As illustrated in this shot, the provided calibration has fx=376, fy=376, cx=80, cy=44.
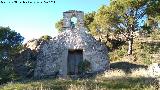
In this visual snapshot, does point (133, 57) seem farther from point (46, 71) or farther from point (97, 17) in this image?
point (46, 71)

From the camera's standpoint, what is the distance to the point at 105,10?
39656mm

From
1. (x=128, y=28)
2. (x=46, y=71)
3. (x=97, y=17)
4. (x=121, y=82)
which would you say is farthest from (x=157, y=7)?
(x=121, y=82)

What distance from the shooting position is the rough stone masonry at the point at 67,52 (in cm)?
2941

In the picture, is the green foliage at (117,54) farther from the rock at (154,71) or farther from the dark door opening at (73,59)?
the rock at (154,71)

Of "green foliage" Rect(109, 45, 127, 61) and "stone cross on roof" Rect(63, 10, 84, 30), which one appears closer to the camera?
"stone cross on roof" Rect(63, 10, 84, 30)

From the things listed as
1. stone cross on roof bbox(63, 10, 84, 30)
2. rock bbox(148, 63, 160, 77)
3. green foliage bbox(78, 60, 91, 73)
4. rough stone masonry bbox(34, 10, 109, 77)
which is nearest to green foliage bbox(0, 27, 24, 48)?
rough stone masonry bbox(34, 10, 109, 77)

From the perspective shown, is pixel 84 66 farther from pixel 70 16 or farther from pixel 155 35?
pixel 155 35

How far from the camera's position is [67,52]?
2986 cm

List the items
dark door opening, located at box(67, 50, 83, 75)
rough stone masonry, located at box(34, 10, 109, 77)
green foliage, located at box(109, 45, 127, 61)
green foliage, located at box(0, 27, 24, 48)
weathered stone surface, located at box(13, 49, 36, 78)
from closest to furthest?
rough stone masonry, located at box(34, 10, 109, 77) < weathered stone surface, located at box(13, 49, 36, 78) < dark door opening, located at box(67, 50, 83, 75) < green foliage, located at box(0, 27, 24, 48) < green foliage, located at box(109, 45, 127, 61)

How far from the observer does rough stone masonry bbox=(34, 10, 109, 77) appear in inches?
1158

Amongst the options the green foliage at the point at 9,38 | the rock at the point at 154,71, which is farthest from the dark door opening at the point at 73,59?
the rock at the point at 154,71

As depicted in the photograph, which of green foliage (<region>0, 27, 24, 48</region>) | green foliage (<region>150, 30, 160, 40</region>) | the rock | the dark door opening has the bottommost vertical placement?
the rock

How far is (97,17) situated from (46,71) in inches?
495

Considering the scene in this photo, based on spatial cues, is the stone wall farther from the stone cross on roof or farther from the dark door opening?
the dark door opening
